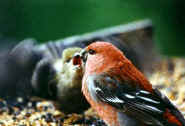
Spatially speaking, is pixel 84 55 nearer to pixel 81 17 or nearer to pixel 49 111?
pixel 49 111

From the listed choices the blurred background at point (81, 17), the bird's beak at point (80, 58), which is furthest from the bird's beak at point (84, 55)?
the blurred background at point (81, 17)

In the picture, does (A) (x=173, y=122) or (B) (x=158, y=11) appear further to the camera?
(B) (x=158, y=11)

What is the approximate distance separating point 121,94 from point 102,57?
26cm

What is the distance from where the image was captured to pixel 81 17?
6492 millimetres

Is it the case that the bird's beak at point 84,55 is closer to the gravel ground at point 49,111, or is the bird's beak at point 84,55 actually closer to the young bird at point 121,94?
the young bird at point 121,94

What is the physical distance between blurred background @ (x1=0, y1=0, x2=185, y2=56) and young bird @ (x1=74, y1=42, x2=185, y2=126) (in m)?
3.93

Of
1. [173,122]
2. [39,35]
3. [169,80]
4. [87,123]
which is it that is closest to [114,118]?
[173,122]

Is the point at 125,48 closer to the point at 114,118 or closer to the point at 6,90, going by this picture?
the point at 6,90

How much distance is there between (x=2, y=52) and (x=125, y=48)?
125 centimetres

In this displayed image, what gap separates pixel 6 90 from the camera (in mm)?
3461

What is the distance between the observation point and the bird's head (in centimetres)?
210

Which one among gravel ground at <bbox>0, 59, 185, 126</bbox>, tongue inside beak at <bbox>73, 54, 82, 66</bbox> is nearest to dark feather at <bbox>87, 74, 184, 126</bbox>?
tongue inside beak at <bbox>73, 54, 82, 66</bbox>

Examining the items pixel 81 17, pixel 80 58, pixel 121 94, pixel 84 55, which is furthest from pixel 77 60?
pixel 81 17

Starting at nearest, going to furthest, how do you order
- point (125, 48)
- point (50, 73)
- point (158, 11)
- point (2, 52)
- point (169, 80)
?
point (50, 73) < point (2, 52) < point (125, 48) < point (169, 80) < point (158, 11)
